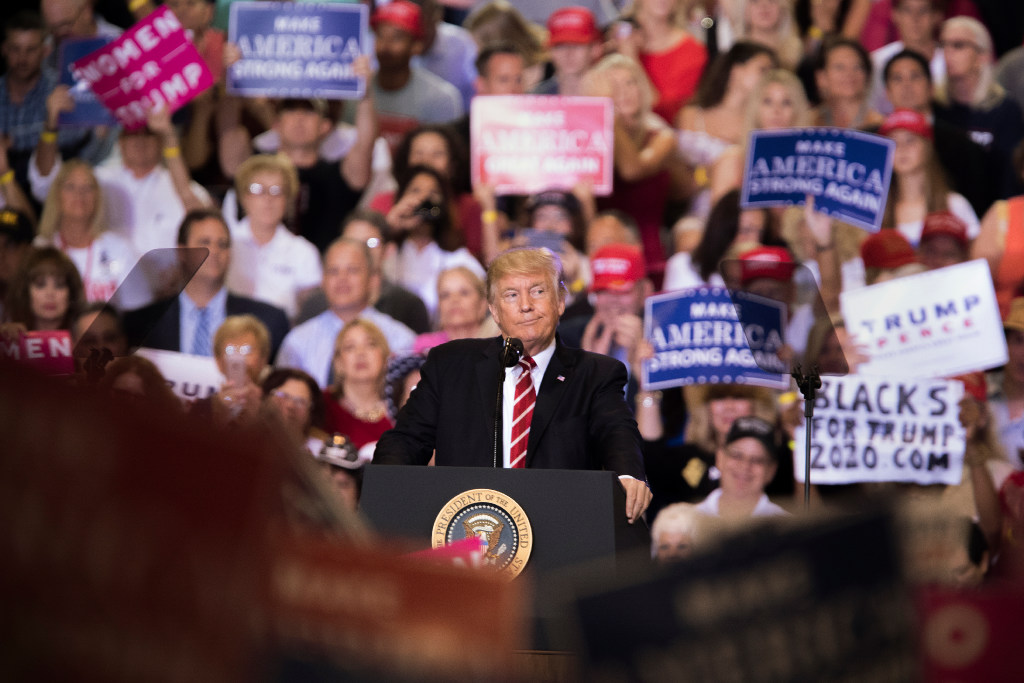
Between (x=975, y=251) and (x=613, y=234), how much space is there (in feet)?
5.34

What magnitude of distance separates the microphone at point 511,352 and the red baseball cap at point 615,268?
248cm

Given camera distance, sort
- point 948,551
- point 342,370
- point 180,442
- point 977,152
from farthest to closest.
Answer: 1. point 977,152
2. point 342,370
3. point 948,551
4. point 180,442

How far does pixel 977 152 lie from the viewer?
6.30 meters

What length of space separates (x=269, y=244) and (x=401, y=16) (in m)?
1.44

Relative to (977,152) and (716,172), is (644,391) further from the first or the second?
(977,152)

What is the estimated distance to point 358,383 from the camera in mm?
5465

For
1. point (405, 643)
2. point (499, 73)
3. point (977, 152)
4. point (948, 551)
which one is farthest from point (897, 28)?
point (405, 643)

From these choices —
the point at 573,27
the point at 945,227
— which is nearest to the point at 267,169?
the point at 573,27

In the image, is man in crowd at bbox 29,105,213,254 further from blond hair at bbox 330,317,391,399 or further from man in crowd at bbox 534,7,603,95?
man in crowd at bbox 534,7,603,95

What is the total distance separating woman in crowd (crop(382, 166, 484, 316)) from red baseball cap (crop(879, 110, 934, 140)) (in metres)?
2.03

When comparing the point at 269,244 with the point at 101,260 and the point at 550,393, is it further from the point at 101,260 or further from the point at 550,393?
the point at 550,393

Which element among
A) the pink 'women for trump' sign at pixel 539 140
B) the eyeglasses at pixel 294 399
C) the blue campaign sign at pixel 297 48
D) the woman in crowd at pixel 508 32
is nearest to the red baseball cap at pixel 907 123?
the pink 'women for trump' sign at pixel 539 140

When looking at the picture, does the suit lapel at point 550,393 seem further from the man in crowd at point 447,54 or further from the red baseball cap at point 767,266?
the man in crowd at point 447,54

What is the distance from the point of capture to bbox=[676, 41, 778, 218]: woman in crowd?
21.5 feet
